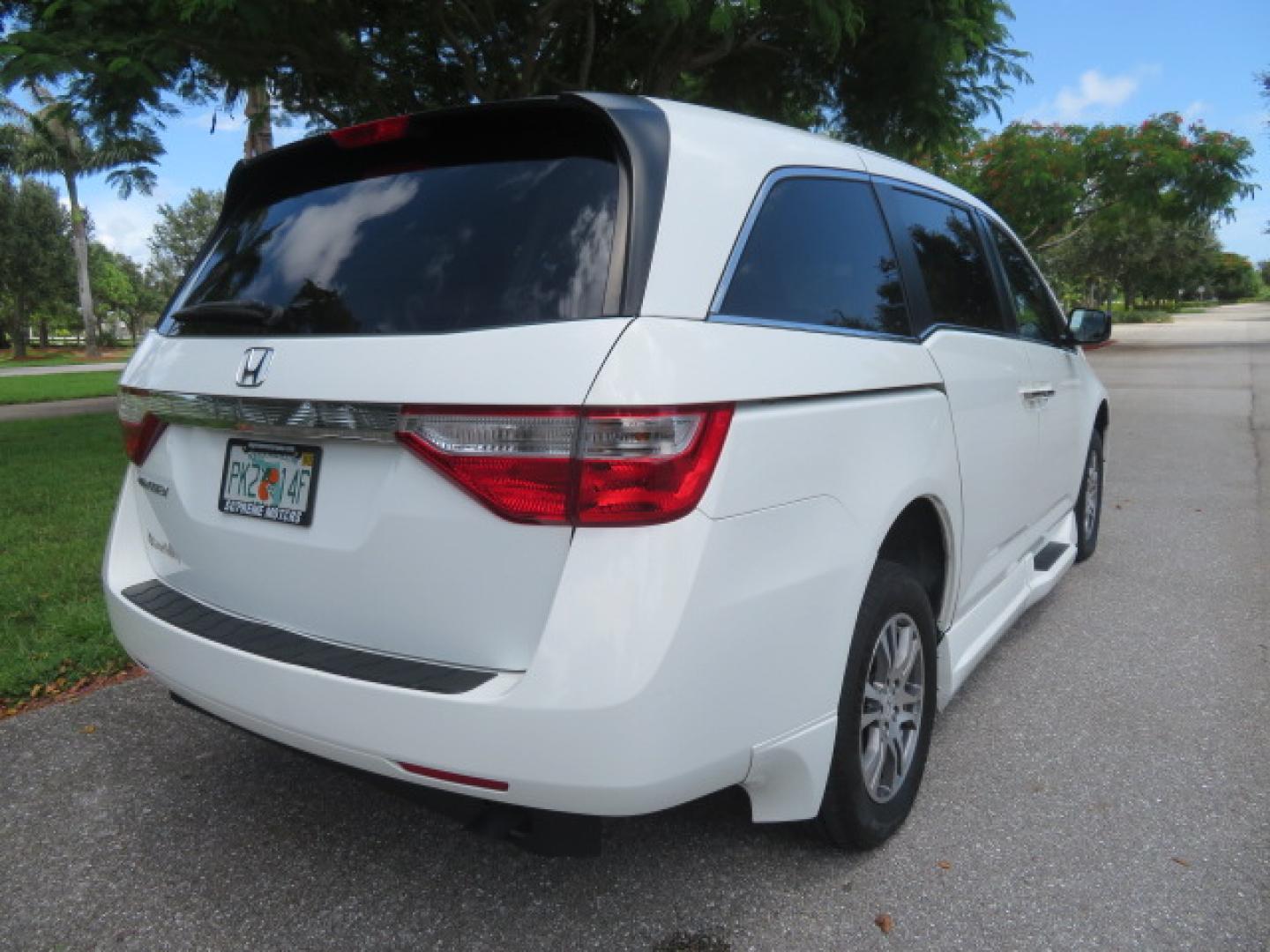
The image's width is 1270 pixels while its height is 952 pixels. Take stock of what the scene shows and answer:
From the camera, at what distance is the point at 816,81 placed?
433 inches

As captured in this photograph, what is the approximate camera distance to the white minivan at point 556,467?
1.66 meters

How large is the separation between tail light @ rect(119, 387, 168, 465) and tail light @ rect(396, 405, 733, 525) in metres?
1.12

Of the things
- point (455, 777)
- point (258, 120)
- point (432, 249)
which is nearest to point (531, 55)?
point (258, 120)

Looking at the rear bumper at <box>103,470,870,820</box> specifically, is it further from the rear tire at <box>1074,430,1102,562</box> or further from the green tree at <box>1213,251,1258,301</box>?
the green tree at <box>1213,251,1258,301</box>

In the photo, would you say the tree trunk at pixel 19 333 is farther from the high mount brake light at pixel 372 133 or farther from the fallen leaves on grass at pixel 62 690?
the high mount brake light at pixel 372 133

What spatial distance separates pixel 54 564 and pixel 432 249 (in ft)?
13.9

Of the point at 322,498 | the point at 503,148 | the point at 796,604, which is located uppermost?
the point at 503,148

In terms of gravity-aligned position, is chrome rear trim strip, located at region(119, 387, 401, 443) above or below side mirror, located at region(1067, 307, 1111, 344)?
below

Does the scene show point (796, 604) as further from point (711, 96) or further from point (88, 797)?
point (711, 96)

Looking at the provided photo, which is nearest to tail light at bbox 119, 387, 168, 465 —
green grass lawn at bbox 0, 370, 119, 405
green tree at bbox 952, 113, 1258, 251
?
green grass lawn at bbox 0, 370, 119, 405

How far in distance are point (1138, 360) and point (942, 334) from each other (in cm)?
2374

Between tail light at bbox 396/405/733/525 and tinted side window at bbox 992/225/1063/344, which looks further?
tinted side window at bbox 992/225/1063/344

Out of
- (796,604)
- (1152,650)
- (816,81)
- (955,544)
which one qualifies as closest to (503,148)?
(796,604)

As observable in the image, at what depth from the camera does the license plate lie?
197 cm
